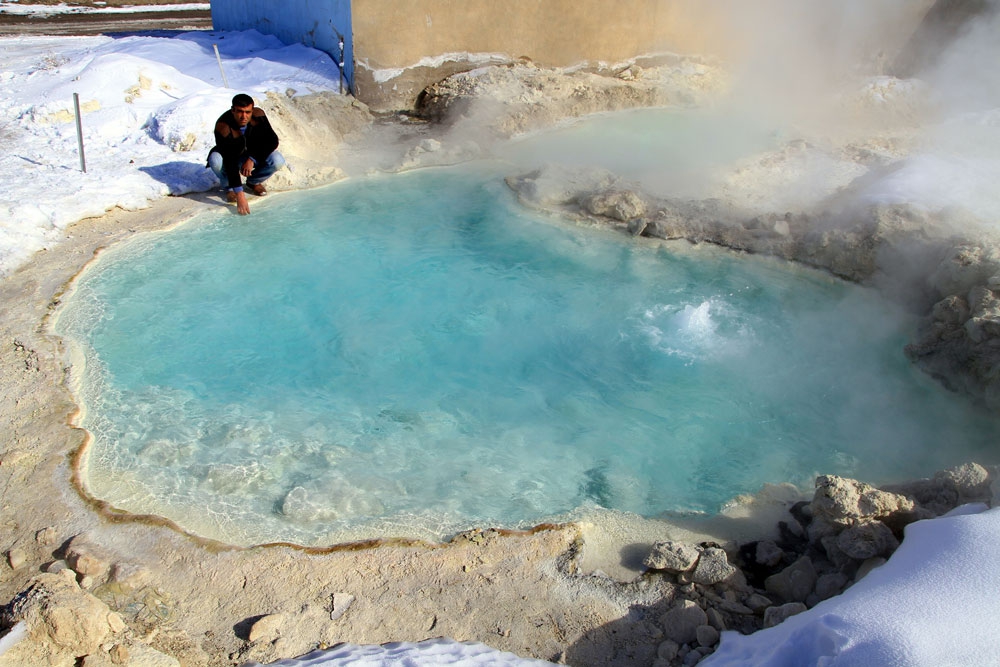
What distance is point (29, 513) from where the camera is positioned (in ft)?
10.2

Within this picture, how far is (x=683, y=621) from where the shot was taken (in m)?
2.73

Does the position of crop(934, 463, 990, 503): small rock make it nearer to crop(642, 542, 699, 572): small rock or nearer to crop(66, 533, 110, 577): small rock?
crop(642, 542, 699, 572): small rock

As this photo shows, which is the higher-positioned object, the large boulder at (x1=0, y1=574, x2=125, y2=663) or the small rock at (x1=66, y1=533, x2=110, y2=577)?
the large boulder at (x1=0, y1=574, x2=125, y2=663)

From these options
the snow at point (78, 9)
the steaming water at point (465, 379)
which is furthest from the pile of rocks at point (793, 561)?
the snow at point (78, 9)

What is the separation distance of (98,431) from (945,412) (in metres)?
4.41

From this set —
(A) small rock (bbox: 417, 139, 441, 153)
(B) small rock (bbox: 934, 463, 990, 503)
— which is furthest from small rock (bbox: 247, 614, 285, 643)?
(A) small rock (bbox: 417, 139, 441, 153)

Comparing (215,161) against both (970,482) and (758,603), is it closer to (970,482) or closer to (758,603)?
(758,603)

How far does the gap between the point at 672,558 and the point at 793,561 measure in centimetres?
55

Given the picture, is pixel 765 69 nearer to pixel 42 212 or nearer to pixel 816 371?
pixel 816 371

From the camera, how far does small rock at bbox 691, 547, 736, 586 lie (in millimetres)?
2854

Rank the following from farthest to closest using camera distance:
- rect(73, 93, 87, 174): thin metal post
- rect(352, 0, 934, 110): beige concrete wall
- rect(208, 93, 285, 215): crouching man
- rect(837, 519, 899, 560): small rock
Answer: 1. rect(352, 0, 934, 110): beige concrete wall
2. rect(73, 93, 87, 174): thin metal post
3. rect(208, 93, 285, 215): crouching man
4. rect(837, 519, 899, 560): small rock

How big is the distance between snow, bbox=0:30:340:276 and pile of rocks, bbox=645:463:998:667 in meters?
4.65

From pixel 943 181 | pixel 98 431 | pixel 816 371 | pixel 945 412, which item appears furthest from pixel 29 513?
pixel 943 181

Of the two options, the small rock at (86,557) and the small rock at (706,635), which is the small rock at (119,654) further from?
the small rock at (706,635)
